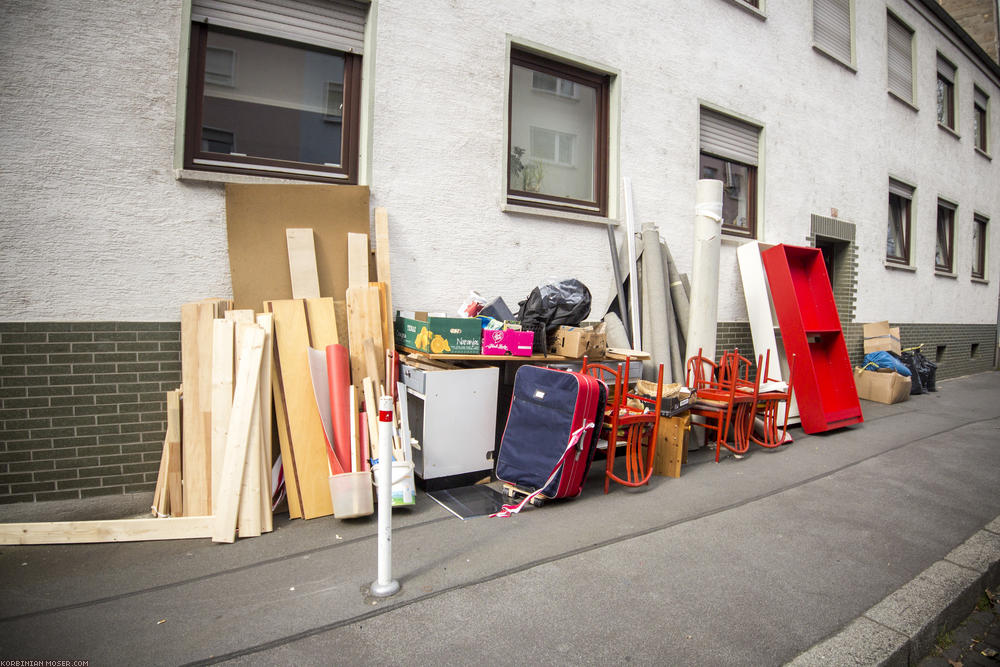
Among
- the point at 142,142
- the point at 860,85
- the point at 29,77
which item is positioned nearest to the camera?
the point at 29,77

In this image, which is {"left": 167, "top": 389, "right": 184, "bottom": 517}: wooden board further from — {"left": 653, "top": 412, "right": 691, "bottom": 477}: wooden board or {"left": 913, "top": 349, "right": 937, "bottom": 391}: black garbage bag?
{"left": 913, "top": 349, "right": 937, "bottom": 391}: black garbage bag

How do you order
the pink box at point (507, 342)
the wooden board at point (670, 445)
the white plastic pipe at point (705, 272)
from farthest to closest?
the white plastic pipe at point (705, 272)
the wooden board at point (670, 445)
the pink box at point (507, 342)

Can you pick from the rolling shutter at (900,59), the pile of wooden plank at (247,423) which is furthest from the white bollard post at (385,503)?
the rolling shutter at (900,59)

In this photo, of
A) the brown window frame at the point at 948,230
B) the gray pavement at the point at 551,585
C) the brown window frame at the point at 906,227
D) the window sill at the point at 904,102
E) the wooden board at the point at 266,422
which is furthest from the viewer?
the brown window frame at the point at 948,230

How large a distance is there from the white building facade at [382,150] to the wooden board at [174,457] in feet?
1.11

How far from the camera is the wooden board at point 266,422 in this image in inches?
139

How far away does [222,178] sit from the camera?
4.19 metres

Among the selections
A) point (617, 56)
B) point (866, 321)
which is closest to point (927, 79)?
point (866, 321)

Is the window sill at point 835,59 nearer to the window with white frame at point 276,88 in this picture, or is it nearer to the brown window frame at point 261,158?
the window with white frame at point 276,88

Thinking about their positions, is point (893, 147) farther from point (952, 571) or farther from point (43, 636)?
point (43, 636)

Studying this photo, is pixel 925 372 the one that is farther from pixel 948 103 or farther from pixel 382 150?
pixel 382 150

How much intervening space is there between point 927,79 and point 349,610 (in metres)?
14.5

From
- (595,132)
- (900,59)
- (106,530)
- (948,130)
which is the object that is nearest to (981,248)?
(948,130)

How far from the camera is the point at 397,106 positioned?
491cm
